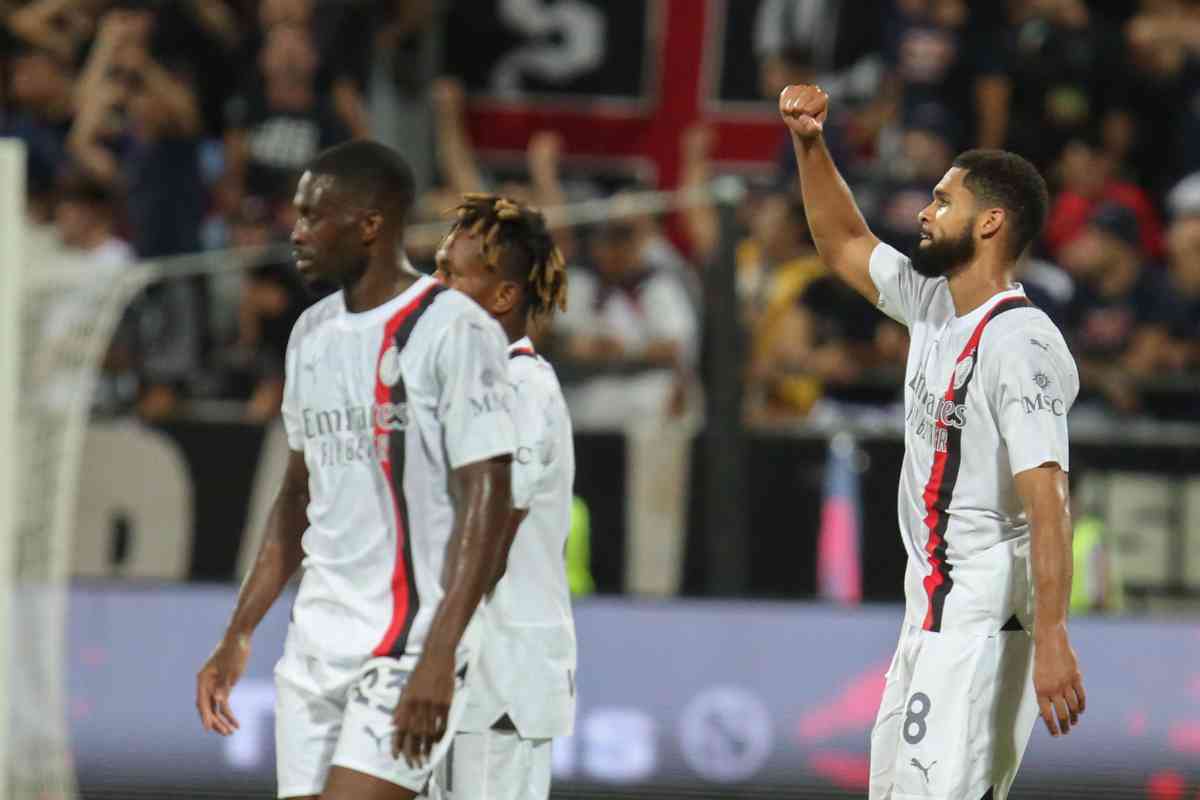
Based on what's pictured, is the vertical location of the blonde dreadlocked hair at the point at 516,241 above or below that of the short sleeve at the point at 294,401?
above

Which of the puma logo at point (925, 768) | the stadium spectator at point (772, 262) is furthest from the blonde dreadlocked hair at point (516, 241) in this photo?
the stadium spectator at point (772, 262)

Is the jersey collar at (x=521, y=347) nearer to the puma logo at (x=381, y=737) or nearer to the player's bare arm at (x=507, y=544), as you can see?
the player's bare arm at (x=507, y=544)

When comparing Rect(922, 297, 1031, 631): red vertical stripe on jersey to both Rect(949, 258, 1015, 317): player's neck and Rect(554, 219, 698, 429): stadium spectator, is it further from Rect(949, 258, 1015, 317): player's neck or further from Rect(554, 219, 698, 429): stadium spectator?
Rect(554, 219, 698, 429): stadium spectator

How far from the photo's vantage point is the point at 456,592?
419 cm

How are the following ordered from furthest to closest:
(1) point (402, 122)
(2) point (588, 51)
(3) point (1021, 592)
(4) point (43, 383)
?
1. (2) point (588, 51)
2. (1) point (402, 122)
3. (4) point (43, 383)
4. (3) point (1021, 592)

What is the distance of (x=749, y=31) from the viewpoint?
13086 mm

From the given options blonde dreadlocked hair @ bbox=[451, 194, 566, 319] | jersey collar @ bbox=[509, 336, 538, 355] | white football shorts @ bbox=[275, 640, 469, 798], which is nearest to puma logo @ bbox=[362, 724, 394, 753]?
white football shorts @ bbox=[275, 640, 469, 798]

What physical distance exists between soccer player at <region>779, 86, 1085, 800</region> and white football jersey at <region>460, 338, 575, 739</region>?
827 millimetres

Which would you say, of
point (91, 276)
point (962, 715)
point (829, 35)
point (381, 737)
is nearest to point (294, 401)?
point (381, 737)

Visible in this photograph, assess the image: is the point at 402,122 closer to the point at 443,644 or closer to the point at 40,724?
the point at 40,724

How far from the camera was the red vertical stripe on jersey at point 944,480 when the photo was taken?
15.5ft

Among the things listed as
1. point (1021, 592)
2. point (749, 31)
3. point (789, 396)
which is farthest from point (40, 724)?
point (749, 31)

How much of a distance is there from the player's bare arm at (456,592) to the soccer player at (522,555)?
56cm

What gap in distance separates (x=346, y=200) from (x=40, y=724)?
168 inches
